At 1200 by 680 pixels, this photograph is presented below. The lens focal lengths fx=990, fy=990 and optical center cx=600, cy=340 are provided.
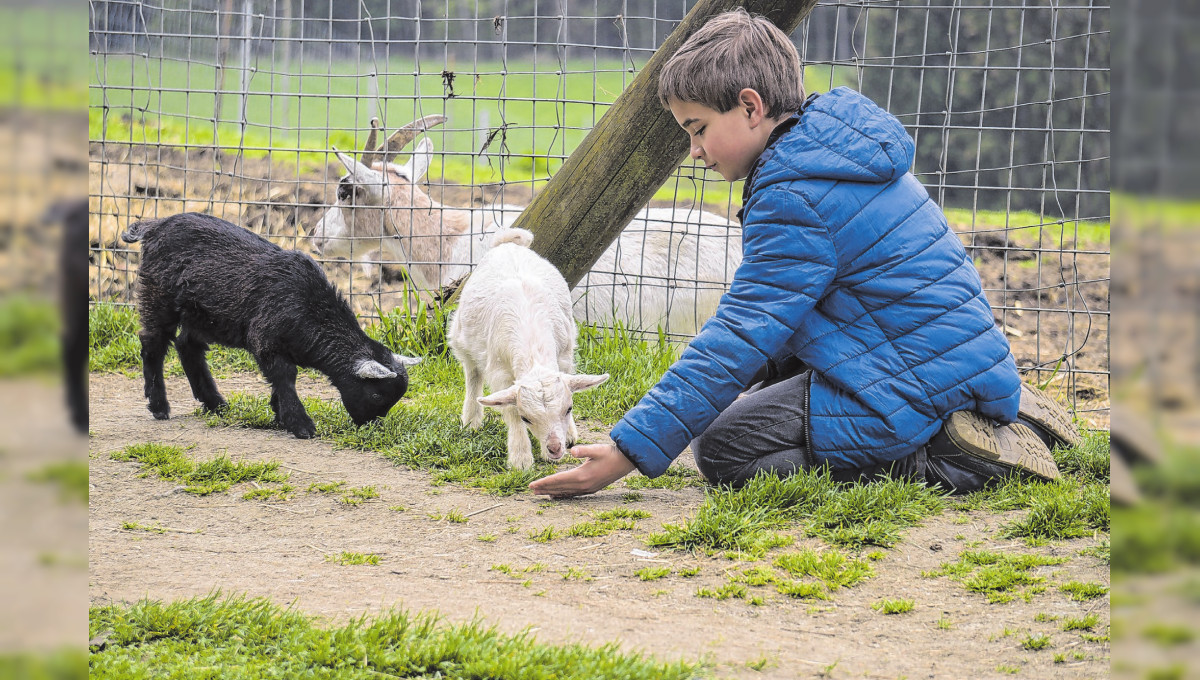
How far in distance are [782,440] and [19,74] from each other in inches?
145

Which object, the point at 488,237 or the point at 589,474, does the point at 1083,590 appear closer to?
the point at 589,474

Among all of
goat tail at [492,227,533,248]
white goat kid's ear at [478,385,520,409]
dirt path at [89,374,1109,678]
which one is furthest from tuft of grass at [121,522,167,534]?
goat tail at [492,227,533,248]

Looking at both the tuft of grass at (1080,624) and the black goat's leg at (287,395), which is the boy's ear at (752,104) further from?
the black goat's leg at (287,395)

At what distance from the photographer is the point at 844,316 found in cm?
388

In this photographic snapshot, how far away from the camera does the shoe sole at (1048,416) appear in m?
4.32

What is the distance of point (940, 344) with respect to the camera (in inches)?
151

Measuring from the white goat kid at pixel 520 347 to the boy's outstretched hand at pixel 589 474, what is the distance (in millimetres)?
294

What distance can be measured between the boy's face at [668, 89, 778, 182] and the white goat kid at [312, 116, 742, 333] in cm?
281

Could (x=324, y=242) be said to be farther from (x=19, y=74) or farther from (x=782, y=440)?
(x=19, y=74)

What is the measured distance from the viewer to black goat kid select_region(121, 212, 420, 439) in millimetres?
5141

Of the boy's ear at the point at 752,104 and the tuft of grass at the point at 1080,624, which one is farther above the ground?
the boy's ear at the point at 752,104

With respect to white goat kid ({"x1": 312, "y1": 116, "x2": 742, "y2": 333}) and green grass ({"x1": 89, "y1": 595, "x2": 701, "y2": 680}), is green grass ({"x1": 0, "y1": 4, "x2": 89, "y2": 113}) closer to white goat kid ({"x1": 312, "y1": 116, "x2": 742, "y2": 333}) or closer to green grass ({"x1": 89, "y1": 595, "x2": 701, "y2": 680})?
green grass ({"x1": 89, "y1": 595, "x2": 701, "y2": 680})

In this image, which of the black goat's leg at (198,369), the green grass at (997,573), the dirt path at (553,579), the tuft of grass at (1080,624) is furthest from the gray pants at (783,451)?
the black goat's leg at (198,369)

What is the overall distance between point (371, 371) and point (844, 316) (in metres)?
2.43
